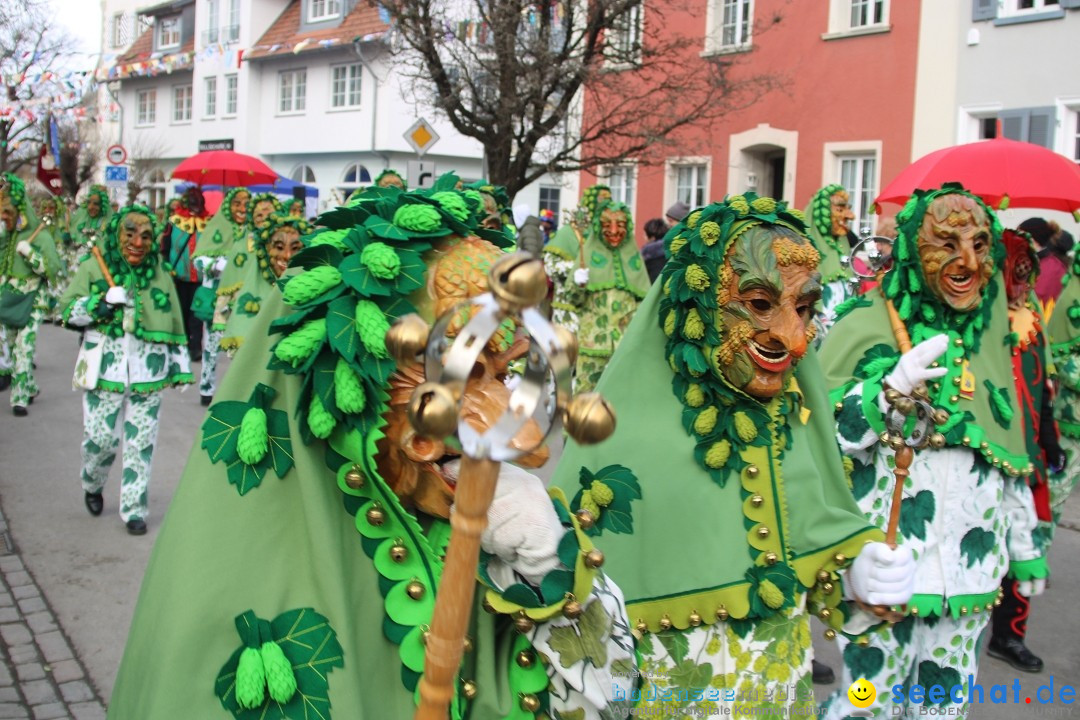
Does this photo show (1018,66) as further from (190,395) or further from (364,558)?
(364,558)

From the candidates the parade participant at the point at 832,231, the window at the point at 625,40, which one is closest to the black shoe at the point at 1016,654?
the parade participant at the point at 832,231

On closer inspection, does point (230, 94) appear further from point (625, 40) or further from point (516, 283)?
point (516, 283)

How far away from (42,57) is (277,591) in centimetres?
2109

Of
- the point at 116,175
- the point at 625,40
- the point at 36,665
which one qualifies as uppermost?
the point at 625,40

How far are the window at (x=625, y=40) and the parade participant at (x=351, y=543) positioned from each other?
1355cm

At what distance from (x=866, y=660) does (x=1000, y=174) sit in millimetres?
2484

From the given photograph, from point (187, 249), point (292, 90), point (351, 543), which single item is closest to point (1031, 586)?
point (351, 543)

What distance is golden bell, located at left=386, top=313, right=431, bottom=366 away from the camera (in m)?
1.42

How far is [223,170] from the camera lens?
14.5m

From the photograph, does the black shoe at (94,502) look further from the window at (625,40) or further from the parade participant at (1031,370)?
the window at (625,40)

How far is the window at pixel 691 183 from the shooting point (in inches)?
797

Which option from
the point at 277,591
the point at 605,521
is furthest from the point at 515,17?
the point at 277,591

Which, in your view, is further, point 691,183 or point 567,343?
point 691,183

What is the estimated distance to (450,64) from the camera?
15.0 m
